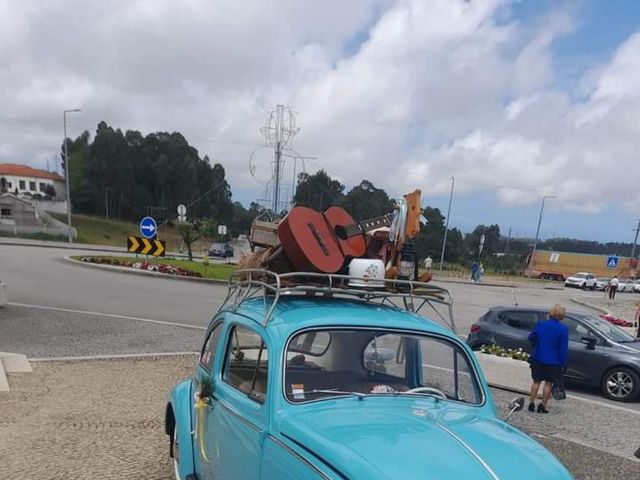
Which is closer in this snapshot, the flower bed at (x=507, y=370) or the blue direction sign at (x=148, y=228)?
the flower bed at (x=507, y=370)

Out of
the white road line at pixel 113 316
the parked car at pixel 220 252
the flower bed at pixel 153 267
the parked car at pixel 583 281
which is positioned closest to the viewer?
the white road line at pixel 113 316

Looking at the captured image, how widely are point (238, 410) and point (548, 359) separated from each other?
5716 mm

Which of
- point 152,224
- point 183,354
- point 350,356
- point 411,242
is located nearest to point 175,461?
point 350,356

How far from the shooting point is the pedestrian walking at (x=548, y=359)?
290 inches

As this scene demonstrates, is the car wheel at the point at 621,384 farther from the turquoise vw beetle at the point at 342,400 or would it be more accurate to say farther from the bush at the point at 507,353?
the turquoise vw beetle at the point at 342,400

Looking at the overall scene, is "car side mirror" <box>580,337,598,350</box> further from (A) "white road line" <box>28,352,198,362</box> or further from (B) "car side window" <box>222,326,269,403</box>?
(B) "car side window" <box>222,326,269,403</box>

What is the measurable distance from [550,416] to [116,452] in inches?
226

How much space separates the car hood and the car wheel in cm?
744

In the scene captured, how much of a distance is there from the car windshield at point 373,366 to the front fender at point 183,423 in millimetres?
1516

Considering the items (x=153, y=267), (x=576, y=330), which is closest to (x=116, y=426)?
(x=576, y=330)

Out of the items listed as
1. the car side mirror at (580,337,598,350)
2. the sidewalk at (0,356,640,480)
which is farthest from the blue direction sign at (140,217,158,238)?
the car side mirror at (580,337,598,350)

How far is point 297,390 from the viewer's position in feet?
9.62

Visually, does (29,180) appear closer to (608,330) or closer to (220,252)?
(220,252)

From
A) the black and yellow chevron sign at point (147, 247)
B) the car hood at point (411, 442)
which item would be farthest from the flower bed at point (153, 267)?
the car hood at point (411, 442)
